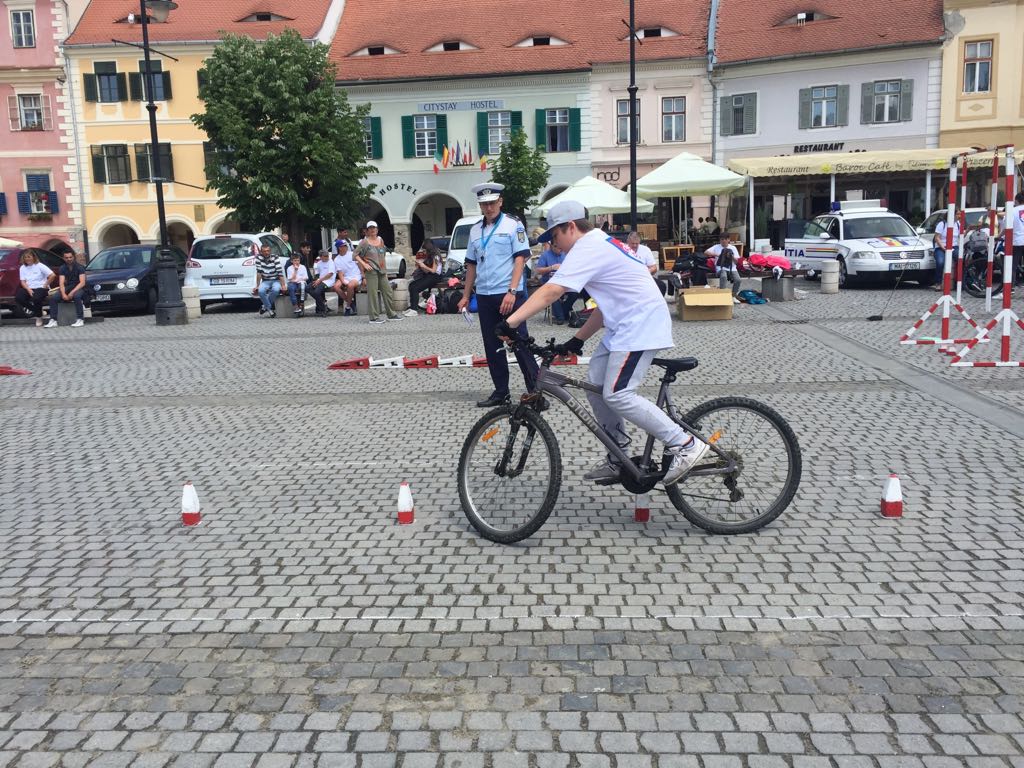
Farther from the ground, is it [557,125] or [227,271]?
[557,125]

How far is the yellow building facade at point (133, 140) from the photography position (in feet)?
135

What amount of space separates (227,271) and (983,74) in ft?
92.2

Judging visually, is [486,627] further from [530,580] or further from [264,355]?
[264,355]

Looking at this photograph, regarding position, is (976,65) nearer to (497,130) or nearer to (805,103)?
(805,103)

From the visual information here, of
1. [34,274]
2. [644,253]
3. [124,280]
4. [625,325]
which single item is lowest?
[124,280]

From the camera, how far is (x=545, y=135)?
130 feet

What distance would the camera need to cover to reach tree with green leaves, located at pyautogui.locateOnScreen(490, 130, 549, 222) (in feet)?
118

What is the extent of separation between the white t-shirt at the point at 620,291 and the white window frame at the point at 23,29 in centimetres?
4394

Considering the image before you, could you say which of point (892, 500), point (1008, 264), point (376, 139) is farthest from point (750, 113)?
point (892, 500)

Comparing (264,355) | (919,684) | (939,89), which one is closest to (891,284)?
(264,355)

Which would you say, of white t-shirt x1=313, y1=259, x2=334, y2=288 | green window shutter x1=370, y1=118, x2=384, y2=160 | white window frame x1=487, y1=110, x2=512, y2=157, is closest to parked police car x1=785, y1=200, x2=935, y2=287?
white t-shirt x1=313, y1=259, x2=334, y2=288

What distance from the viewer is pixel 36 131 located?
1656 inches

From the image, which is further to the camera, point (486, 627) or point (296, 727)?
point (486, 627)

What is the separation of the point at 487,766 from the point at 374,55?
41609 mm
